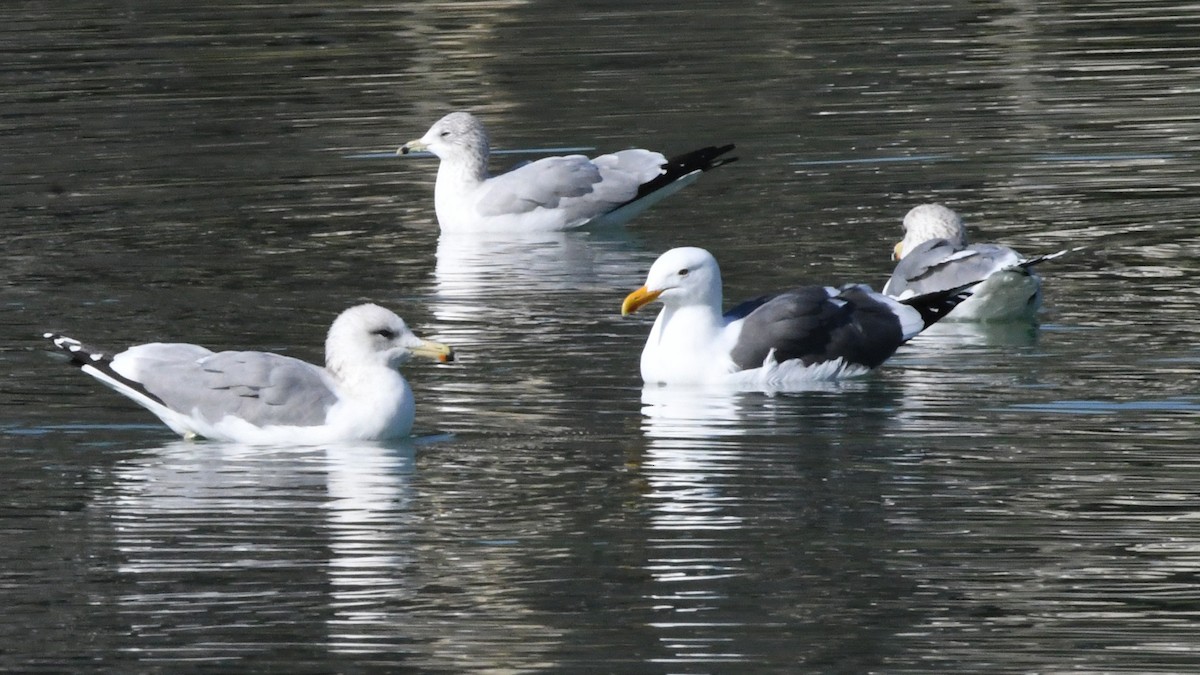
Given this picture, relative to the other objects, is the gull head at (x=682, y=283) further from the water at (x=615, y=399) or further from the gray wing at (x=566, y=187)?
the gray wing at (x=566, y=187)

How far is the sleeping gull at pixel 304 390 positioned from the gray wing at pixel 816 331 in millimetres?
1667

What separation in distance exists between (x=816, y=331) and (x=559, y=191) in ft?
15.7

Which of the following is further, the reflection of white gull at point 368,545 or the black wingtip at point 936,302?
the black wingtip at point 936,302

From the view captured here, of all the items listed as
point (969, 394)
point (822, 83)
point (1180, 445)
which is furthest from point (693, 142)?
point (1180, 445)

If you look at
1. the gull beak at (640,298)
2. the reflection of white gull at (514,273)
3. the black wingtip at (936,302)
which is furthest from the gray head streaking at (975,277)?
the reflection of white gull at (514,273)

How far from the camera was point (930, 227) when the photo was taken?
514 inches

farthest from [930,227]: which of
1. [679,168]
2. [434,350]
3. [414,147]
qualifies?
[414,147]

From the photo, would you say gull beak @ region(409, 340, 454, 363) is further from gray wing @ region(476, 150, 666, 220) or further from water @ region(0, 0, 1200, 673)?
gray wing @ region(476, 150, 666, 220)

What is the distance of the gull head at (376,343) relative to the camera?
33.9 ft

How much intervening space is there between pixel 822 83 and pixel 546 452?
35.4 ft

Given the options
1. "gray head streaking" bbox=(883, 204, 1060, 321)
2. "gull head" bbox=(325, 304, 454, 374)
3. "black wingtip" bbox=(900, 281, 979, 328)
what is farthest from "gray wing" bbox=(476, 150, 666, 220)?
"gull head" bbox=(325, 304, 454, 374)

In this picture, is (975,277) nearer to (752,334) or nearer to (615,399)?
(752,334)

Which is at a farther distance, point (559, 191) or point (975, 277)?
point (559, 191)

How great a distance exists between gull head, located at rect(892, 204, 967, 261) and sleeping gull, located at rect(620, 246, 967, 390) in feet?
5.22
